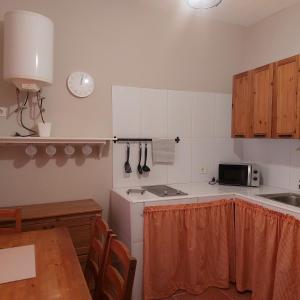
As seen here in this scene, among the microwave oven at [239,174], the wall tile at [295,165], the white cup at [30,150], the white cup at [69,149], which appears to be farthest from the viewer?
the microwave oven at [239,174]

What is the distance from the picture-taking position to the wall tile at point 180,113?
2.76 meters

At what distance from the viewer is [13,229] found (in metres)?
1.75

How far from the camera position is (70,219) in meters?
2.06

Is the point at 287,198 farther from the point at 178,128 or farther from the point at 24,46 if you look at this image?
the point at 24,46

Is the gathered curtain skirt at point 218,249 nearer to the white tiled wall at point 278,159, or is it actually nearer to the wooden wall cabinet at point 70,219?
the wooden wall cabinet at point 70,219

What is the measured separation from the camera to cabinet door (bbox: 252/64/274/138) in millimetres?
2342

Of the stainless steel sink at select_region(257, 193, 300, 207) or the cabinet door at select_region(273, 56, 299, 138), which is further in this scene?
the stainless steel sink at select_region(257, 193, 300, 207)

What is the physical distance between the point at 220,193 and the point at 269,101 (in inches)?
34.4

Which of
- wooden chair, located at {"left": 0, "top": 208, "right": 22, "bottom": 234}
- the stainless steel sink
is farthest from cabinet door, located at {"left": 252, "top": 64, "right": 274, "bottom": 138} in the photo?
wooden chair, located at {"left": 0, "top": 208, "right": 22, "bottom": 234}

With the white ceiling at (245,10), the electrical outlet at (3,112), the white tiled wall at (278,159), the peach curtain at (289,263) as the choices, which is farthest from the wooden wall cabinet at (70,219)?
the white ceiling at (245,10)

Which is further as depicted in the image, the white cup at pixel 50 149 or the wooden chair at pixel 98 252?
the white cup at pixel 50 149

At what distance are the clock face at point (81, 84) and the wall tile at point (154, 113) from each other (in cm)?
49

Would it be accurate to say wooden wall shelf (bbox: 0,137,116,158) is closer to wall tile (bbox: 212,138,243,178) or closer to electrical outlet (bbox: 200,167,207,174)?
electrical outlet (bbox: 200,167,207,174)

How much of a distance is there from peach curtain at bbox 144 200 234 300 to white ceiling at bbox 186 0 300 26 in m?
1.79
